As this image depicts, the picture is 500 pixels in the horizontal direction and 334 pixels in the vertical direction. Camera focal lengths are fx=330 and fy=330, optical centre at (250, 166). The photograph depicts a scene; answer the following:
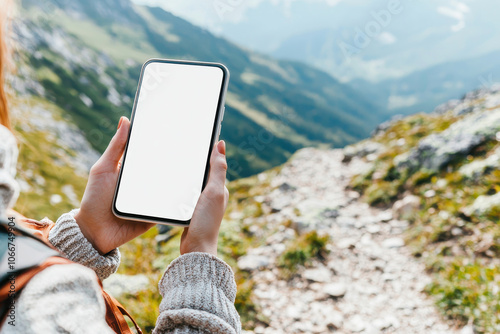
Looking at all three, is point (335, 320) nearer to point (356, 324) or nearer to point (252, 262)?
point (356, 324)

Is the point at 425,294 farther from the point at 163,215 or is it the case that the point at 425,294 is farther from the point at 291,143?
the point at 291,143

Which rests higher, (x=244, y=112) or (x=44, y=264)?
(x=244, y=112)

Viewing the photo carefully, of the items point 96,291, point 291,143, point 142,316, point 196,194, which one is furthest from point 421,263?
point 291,143

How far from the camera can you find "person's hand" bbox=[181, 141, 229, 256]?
206 centimetres

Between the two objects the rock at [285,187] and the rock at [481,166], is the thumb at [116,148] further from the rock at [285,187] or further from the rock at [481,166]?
the rock at [285,187]

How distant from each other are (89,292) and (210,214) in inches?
50.0

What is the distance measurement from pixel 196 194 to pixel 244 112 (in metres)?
193

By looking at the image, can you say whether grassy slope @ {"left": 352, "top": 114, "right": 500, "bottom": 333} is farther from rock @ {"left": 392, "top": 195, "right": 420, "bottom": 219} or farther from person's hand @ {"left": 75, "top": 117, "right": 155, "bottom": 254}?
person's hand @ {"left": 75, "top": 117, "right": 155, "bottom": 254}

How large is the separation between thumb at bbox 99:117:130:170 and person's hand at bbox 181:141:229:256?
74 cm

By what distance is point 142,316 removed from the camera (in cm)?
448

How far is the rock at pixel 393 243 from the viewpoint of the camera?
279 inches

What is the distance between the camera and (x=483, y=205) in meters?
6.40

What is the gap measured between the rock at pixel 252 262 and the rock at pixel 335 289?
4.21 ft

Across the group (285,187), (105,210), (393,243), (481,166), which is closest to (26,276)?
(105,210)
